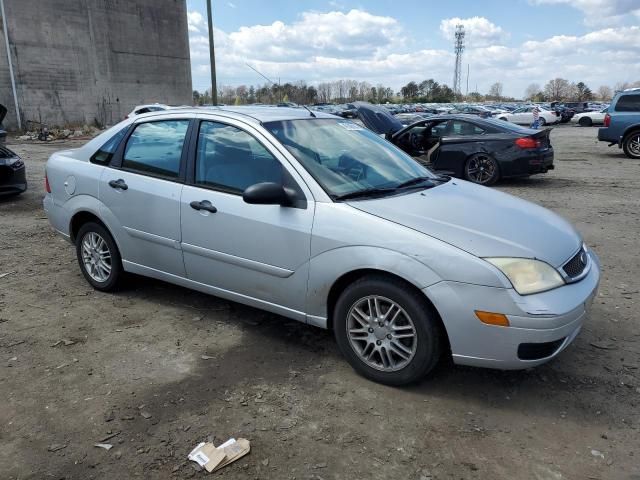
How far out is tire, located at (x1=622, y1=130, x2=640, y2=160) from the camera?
14930 mm

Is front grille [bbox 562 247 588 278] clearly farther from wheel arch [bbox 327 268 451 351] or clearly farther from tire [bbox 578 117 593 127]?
tire [bbox 578 117 593 127]

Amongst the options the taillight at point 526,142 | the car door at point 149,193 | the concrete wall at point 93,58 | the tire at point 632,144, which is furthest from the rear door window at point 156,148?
the concrete wall at point 93,58

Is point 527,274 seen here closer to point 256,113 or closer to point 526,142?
point 256,113

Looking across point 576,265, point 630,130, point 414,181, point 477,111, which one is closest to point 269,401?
point 414,181

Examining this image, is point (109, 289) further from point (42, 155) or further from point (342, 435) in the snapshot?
point (42, 155)

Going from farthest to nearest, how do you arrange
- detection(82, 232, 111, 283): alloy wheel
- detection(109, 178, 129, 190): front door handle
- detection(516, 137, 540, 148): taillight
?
1. detection(516, 137, 540, 148): taillight
2. detection(82, 232, 111, 283): alloy wheel
3. detection(109, 178, 129, 190): front door handle

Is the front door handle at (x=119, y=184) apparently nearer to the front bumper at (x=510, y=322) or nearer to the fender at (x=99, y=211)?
the fender at (x=99, y=211)

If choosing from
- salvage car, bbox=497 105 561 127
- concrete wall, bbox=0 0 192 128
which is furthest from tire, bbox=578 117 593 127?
concrete wall, bbox=0 0 192 128

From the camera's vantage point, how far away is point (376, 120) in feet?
39.7

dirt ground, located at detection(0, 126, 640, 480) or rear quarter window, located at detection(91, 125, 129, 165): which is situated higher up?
rear quarter window, located at detection(91, 125, 129, 165)

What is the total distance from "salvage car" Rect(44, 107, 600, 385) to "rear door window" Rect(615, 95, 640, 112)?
13157 mm

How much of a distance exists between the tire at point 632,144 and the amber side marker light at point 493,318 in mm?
14764

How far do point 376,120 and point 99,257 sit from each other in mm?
8520

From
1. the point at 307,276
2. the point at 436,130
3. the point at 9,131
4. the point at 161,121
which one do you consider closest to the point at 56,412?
the point at 307,276
